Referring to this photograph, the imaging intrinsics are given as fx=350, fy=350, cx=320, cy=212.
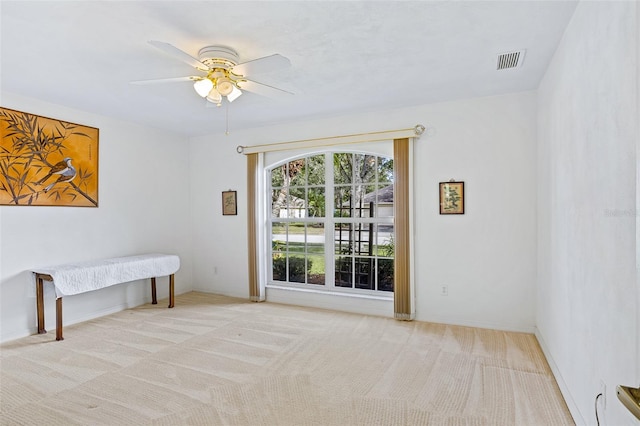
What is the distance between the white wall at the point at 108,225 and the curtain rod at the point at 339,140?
4.28ft

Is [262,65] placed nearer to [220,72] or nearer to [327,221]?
[220,72]

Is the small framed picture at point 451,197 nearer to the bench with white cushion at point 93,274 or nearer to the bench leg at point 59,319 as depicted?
the bench with white cushion at point 93,274

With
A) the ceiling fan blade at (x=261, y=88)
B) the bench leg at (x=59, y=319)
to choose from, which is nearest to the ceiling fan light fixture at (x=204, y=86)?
the ceiling fan blade at (x=261, y=88)

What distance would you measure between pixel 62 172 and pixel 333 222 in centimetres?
333

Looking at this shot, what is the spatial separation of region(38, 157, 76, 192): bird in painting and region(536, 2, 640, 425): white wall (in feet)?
16.3

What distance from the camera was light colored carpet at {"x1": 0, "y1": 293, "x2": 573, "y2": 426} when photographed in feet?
7.48

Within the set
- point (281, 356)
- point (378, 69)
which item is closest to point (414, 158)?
point (378, 69)

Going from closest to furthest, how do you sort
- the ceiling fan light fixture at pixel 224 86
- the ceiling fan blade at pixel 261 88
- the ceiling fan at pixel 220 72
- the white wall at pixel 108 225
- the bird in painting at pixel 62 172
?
the ceiling fan at pixel 220 72
the ceiling fan light fixture at pixel 224 86
the ceiling fan blade at pixel 261 88
the white wall at pixel 108 225
the bird in painting at pixel 62 172

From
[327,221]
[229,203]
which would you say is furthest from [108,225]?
[327,221]

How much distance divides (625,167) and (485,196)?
8.10 feet

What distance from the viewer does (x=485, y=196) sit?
3887 millimetres

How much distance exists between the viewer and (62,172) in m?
4.07

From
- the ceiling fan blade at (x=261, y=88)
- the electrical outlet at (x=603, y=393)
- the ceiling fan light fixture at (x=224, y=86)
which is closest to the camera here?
the electrical outlet at (x=603, y=393)

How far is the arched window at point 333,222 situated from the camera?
4539mm
